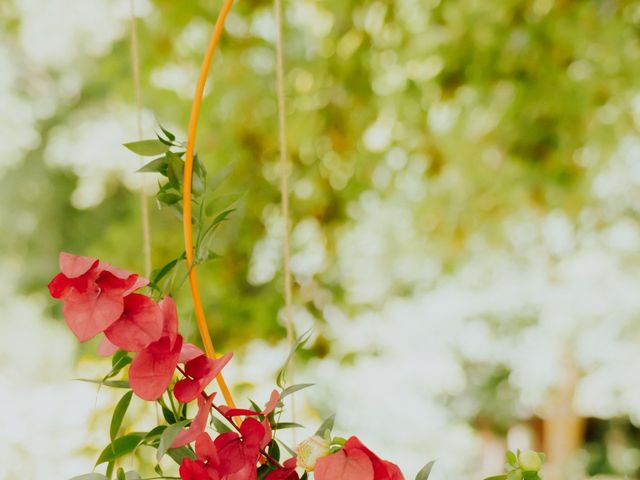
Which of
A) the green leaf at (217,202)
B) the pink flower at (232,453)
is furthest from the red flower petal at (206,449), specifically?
the green leaf at (217,202)

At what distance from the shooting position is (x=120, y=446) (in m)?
0.39

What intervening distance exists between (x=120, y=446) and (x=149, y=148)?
15 cm

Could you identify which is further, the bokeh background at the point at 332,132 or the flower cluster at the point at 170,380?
the bokeh background at the point at 332,132

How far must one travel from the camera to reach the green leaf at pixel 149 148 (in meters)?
0.41

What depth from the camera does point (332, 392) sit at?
19.5 ft

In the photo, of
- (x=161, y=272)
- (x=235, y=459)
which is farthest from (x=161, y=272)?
(x=235, y=459)

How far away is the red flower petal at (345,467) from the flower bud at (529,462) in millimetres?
93

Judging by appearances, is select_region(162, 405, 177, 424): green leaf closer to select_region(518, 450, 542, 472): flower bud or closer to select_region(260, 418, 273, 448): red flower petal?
select_region(260, 418, 273, 448): red flower petal

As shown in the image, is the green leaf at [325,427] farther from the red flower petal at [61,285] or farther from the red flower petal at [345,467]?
the red flower petal at [61,285]

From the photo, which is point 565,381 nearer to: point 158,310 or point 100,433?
point 100,433

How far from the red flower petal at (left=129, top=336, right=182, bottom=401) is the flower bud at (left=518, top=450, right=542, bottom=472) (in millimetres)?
172

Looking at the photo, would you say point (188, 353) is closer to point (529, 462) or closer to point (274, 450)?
point (274, 450)

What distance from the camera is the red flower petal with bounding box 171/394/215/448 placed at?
0.36 metres

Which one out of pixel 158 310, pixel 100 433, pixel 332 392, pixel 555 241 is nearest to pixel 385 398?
pixel 332 392
